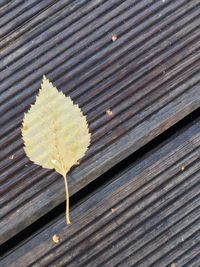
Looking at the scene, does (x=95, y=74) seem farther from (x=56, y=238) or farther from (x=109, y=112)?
(x=56, y=238)

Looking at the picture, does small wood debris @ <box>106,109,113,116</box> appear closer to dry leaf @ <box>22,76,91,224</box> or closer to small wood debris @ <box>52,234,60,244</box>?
dry leaf @ <box>22,76,91,224</box>

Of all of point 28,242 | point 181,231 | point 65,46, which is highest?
point 65,46

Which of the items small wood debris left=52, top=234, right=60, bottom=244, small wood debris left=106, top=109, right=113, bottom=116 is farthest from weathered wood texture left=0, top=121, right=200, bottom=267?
small wood debris left=106, top=109, right=113, bottom=116

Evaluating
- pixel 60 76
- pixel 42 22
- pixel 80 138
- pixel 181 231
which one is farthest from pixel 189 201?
pixel 42 22

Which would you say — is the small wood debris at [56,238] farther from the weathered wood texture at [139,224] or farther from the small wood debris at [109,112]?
the small wood debris at [109,112]

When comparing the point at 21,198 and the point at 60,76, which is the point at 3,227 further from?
the point at 60,76

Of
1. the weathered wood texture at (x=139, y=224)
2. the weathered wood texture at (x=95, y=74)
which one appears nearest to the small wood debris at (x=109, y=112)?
the weathered wood texture at (x=95, y=74)

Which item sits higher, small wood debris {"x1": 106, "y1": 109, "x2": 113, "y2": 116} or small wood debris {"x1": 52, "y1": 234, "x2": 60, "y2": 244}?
small wood debris {"x1": 106, "y1": 109, "x2": 113, "y2": 116}
